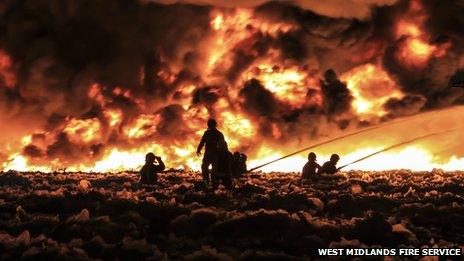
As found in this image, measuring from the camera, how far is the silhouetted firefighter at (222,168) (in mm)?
19688

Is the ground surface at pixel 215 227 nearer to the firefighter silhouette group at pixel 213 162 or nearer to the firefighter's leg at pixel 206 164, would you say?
→ the firefighter silhouette group at pixel 213 162

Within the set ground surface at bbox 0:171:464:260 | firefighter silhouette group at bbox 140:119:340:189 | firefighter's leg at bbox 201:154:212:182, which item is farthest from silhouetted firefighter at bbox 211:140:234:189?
ground surface at bbox 0:171:464:260

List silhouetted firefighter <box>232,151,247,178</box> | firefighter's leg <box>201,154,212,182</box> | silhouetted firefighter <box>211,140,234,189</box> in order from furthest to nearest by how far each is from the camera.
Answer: silhouetted firefighter <box>232,151,247,178</box> < firefighter's leg <box>201,154,212,182</box> < silhouetted firefighter <box>211,140,234,189</box>

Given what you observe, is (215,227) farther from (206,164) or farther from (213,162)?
(206,164)

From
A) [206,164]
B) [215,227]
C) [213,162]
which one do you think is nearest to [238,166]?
[206,164]

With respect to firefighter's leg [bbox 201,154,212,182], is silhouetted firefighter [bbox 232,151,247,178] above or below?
above

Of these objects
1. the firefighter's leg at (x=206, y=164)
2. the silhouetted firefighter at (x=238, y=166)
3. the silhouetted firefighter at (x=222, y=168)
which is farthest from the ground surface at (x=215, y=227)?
the silhouetted firefighter at (x=238, y=166)

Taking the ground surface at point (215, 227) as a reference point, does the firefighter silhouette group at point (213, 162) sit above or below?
above

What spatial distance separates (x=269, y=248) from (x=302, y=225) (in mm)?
1856

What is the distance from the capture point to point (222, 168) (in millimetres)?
20562

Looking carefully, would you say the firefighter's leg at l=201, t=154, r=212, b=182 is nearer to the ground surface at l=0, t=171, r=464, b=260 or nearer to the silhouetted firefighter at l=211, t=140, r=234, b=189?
the silhouetted firefighter at l=211, t=140, r=234, b=189

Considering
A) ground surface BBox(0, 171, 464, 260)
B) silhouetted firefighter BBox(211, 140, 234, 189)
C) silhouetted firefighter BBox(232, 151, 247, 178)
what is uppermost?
silhouetted firefighter BBox(232, 151, 247, 178)

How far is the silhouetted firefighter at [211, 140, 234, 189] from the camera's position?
19.7 m

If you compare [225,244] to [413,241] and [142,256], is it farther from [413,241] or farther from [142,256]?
[413,241]
